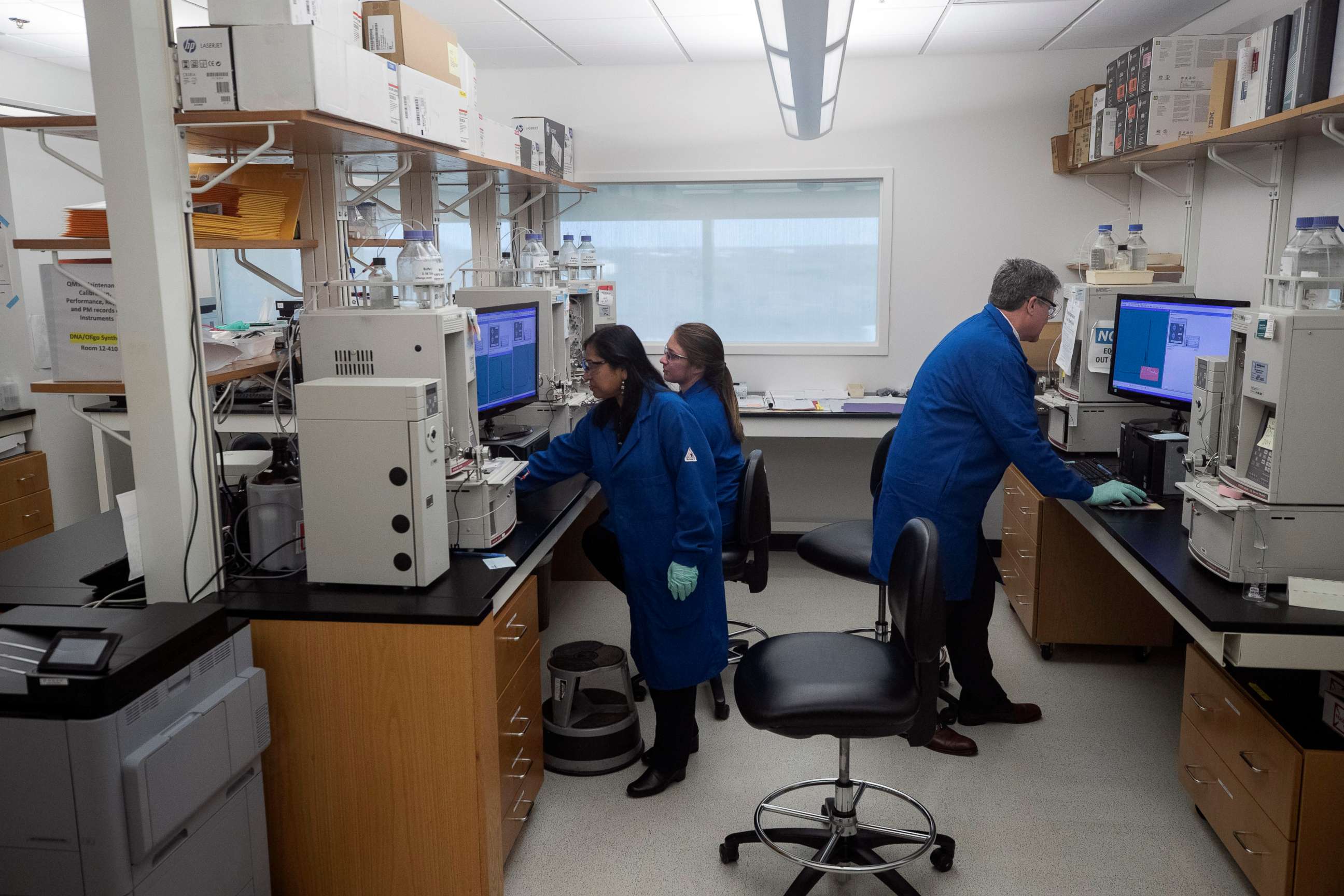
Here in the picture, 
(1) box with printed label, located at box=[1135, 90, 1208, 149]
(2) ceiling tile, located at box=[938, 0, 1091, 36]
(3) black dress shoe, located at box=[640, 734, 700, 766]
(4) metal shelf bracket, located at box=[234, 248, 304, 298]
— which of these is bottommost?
(3) black dress shoe, located at box=[640, 734, 700, 766]

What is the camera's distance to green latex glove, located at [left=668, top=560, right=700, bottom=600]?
246 centimetres

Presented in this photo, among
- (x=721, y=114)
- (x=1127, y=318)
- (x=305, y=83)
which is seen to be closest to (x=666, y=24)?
(x=721, y=114)

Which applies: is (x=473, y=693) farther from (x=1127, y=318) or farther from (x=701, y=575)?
(x=1127, y=318)

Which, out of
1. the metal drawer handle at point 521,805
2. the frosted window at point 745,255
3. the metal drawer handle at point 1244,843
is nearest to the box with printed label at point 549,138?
the frosted window at point 745,255

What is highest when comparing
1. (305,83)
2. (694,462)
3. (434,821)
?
(305,83)

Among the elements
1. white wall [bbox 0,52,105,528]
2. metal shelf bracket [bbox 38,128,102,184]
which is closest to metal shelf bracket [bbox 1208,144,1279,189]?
metal shelf bracket [bbox 38,128,102,184]

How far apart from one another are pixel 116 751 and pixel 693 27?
3.51 meters

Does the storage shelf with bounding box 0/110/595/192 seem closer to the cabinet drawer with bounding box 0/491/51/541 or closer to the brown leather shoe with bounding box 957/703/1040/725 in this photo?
the brown leather shoe with bounding box 957/703/1040/725

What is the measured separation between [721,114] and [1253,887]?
3.90 meters

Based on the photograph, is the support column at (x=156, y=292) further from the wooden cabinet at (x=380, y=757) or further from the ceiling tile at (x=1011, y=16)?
the ceiling tile at (x=1011, y=16)

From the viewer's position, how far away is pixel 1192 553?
234 cm

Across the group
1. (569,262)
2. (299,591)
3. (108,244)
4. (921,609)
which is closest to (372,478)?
(299,591)

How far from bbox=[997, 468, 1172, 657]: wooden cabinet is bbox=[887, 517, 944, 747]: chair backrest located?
1521 millimetres

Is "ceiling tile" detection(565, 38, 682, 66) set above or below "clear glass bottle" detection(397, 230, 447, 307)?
above
